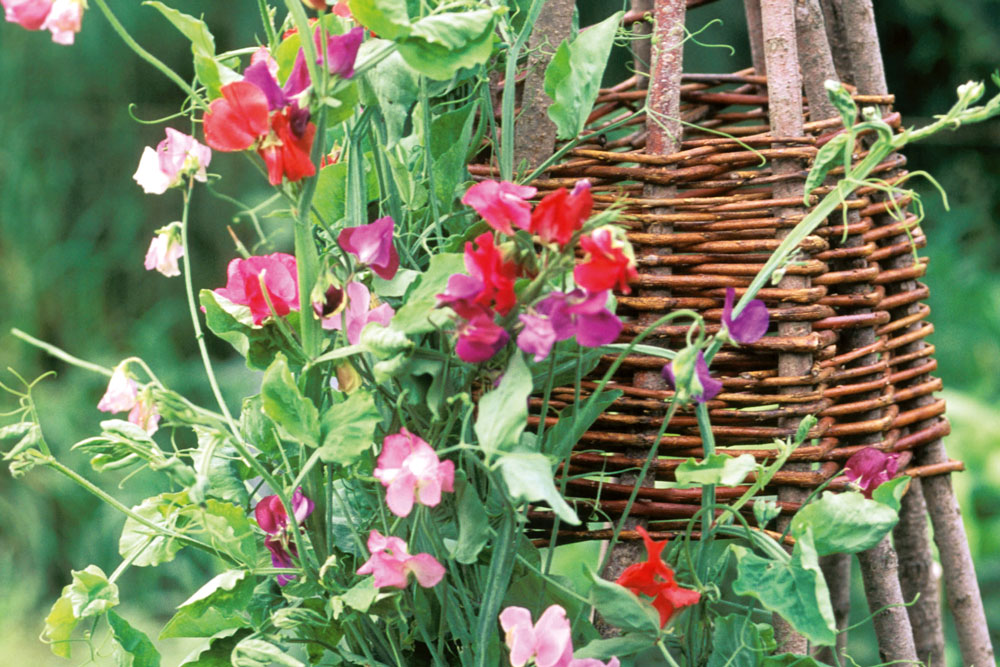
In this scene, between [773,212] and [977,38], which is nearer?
[773,212]

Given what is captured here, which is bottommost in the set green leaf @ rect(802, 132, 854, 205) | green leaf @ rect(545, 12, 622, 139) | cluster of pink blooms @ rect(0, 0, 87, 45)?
green leaf @ rect(802, 132, 854, 205)

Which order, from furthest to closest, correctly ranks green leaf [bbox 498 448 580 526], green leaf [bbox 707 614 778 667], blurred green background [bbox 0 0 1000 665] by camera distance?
1. blurred green background [bbox 0 0 1000 665]
2. green leaf [bbox 707 614 778 667]
3. green leaf [bbox 498 448 580 526]

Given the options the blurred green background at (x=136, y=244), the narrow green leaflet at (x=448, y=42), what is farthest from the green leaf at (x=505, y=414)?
the blurred green background at (x=136, y=244)

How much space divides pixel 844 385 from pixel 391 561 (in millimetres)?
267

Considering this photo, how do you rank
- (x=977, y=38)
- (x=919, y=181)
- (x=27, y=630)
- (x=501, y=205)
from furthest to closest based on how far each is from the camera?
(x=919, y=181) < (x=977, y=38) < (x=27, y=630) < (x=501, y=205)

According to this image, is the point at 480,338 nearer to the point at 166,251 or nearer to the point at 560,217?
the point at 560,217

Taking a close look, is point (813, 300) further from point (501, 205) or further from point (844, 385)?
point (501, 205)

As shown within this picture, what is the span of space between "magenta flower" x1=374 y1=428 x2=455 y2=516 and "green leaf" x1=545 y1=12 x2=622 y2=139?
149 mm

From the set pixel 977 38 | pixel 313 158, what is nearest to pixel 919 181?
pixel 977 38

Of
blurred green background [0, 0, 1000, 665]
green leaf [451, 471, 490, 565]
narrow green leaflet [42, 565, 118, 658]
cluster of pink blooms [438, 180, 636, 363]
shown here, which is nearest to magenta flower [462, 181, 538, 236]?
cluster of pink blooms [438, 180, 636, 363]

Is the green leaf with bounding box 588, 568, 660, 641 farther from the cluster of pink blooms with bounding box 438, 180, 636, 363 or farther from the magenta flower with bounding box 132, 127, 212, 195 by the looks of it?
the magenta flower with bounding box 132, 127, 212, 195

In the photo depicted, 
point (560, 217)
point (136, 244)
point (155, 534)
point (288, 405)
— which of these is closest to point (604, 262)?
point (560, 217)

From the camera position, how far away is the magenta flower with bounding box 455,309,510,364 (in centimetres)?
33

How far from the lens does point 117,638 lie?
41cm
